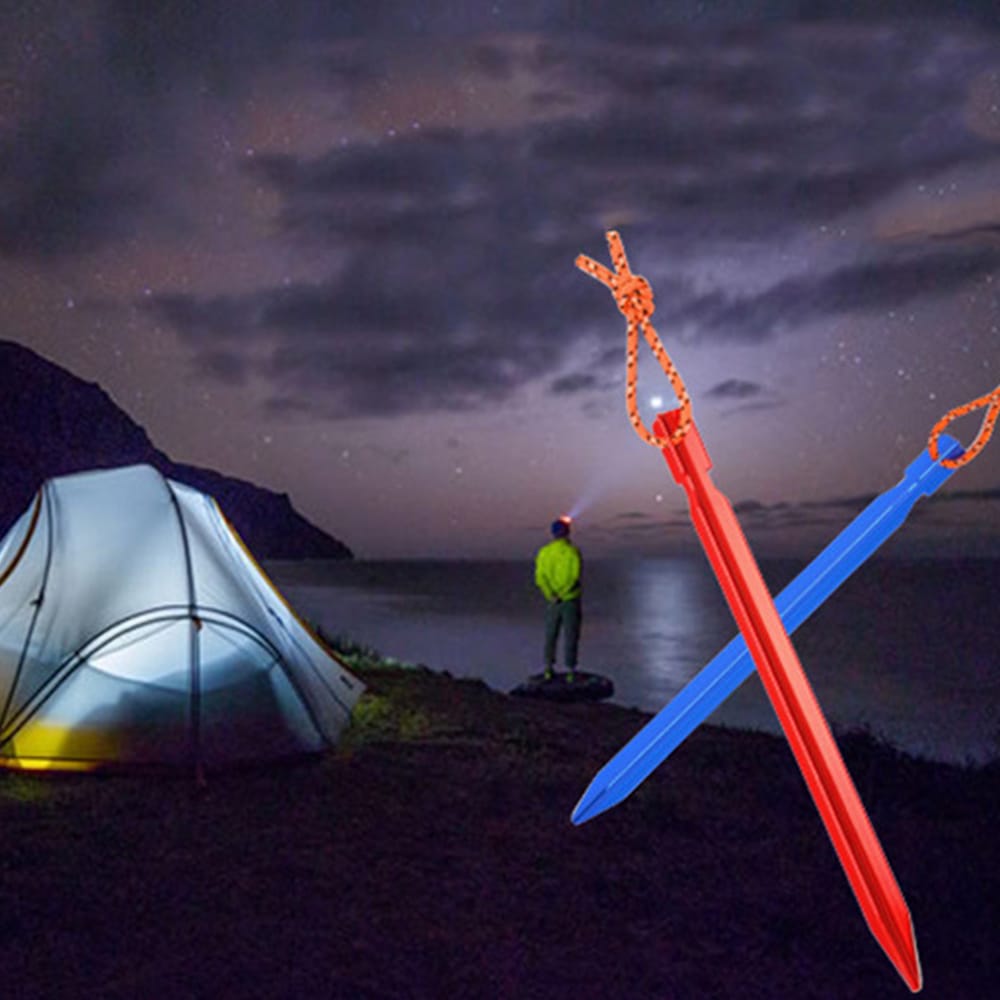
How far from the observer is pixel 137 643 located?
28.1 feet

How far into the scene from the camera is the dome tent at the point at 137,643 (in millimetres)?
8234

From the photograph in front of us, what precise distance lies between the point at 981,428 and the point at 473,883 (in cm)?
418

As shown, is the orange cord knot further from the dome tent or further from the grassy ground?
the dome tent

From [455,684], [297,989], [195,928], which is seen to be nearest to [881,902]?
[297,989]

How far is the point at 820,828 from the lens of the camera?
6773 millimetres

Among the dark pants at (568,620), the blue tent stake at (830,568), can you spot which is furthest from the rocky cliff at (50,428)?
the blue tent stake at (830,568)

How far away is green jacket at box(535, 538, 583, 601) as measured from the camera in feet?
46.7

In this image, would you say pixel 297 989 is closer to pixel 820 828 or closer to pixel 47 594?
pixel 820 828

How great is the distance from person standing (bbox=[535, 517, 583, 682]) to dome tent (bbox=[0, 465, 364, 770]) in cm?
551

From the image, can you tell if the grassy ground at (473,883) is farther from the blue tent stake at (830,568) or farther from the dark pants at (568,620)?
the dark pants at (568,620)

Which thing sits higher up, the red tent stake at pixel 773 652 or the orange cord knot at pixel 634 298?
the orange cord knot at pixel 634 298

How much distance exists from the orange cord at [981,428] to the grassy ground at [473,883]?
9.29 ft

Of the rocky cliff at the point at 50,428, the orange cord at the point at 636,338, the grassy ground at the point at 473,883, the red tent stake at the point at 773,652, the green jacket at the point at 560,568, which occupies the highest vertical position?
the rocky cliff at the point at 50,428

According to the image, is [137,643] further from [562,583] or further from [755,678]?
[755,678]
